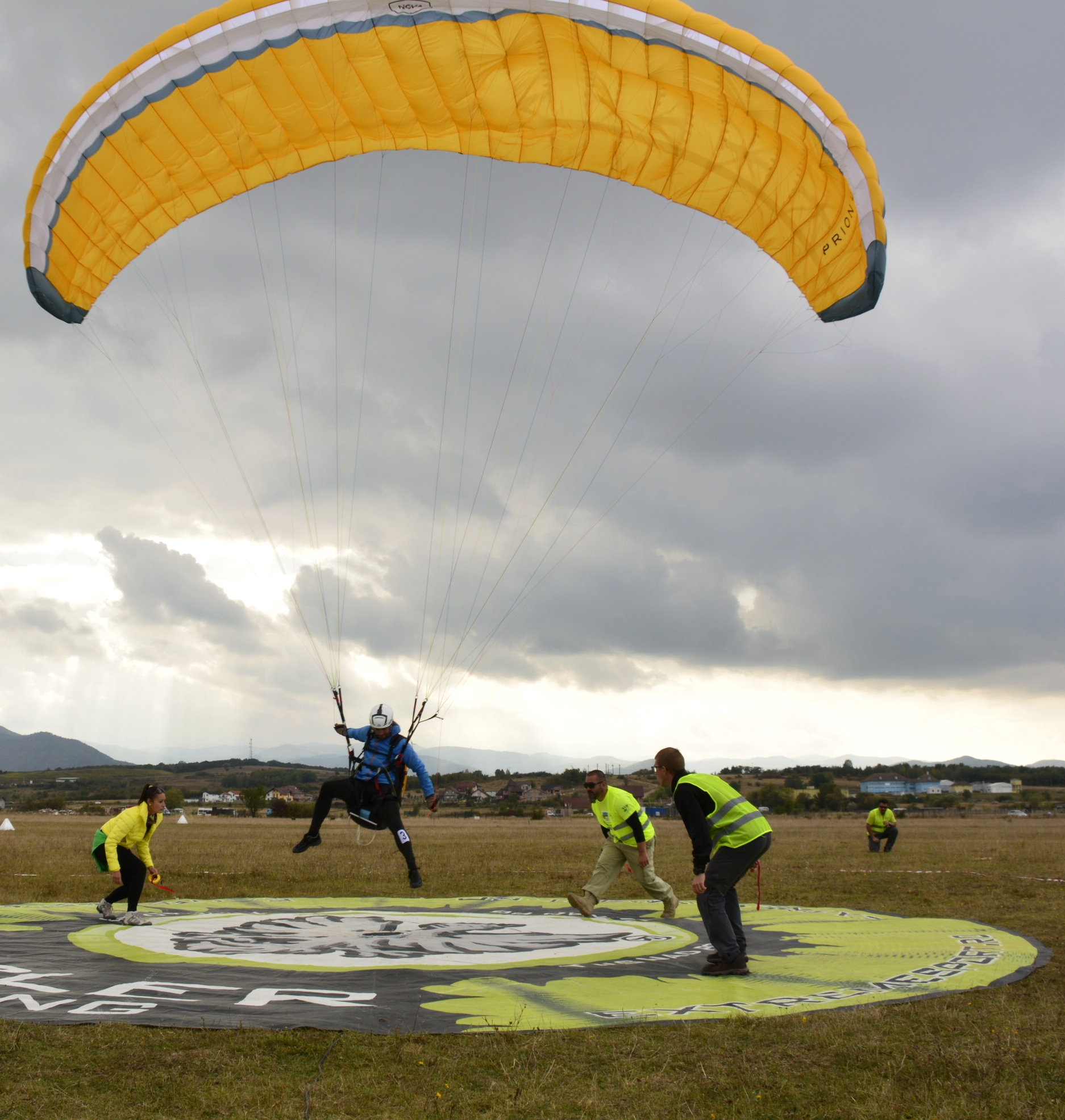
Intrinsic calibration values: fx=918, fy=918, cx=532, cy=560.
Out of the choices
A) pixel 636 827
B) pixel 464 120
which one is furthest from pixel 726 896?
pixel 464 120

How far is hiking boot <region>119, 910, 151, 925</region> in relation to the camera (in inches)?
328

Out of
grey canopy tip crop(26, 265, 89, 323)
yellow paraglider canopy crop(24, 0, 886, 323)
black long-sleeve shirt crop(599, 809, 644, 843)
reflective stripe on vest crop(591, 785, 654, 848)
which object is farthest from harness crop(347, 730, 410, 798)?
yellow paraglider canopy crop(24, 0, 886, 323)

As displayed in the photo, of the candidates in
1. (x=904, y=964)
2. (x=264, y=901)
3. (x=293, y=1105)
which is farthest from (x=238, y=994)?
(x=264, y=901)

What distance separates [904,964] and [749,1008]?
6.83ft

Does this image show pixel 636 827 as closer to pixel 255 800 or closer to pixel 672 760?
pixel 672 760

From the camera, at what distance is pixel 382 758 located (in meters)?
8.74

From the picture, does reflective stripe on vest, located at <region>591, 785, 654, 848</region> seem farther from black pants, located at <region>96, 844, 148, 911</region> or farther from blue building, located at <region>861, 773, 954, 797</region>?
blue building, located at <region>861, 773, 954, 797</region>

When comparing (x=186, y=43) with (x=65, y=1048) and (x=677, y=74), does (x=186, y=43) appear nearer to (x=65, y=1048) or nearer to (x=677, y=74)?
(x=677, y=74)

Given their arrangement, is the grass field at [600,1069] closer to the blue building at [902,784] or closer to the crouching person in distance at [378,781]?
the crouching person in distance at [378,781]

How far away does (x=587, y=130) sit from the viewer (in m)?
9.30

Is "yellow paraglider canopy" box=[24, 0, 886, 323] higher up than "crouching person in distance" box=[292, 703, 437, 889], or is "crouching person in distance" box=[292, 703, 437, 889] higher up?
"yellow paraglider canopy" box=[24, 0, 886, 323]

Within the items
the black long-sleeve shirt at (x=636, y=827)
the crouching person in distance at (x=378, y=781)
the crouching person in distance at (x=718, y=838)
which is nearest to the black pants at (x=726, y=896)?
the crouching person in distance at (x=718, y=838)

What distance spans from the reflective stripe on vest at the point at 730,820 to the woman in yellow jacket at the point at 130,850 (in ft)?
16.2

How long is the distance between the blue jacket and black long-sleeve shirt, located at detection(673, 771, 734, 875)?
9.53ft
